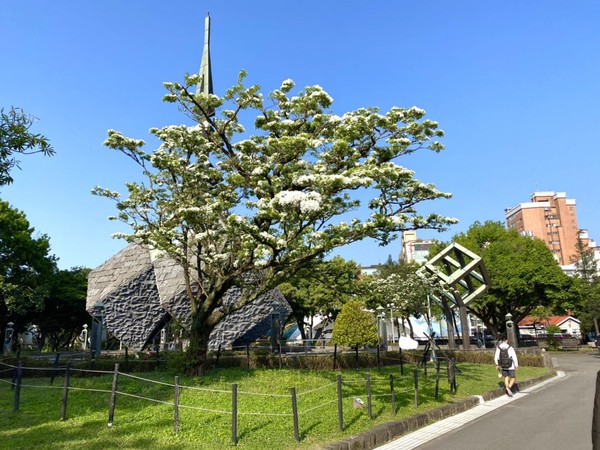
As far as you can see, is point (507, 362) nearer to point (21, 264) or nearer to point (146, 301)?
point (146, 301)

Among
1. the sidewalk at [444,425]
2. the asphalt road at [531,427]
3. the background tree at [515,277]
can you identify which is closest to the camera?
the asphalt road at [531,427]

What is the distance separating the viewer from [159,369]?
18562 millimetres

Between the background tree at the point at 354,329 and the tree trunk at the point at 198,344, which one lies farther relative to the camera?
the background tree at the point at 354,329

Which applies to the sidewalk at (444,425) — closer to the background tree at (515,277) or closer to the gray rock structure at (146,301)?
the gray rock structure at (146,301)

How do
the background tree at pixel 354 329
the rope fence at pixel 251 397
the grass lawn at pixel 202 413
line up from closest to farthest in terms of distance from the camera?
the grass lawn at pixel 202 413 < the rope fence at pixel 251 397 < the background tree at pixel 354 329

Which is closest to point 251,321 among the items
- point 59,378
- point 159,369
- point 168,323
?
point 168,323

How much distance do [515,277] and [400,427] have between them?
35091 millimetres

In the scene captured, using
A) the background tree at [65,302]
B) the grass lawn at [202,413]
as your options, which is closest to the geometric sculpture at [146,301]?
the grass lawn at [202,413]

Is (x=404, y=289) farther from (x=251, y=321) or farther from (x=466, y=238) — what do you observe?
(x=466, y=238)

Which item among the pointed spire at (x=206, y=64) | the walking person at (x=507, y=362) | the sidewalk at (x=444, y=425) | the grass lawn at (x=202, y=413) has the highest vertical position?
the pointed spire at (x=206, y=64)

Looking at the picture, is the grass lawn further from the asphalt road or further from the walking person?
the asphalt road

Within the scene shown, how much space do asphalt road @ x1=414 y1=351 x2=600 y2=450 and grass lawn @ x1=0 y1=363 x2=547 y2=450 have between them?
1.33 metres

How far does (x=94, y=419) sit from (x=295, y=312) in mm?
41475

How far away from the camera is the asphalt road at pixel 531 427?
28.8 feet
